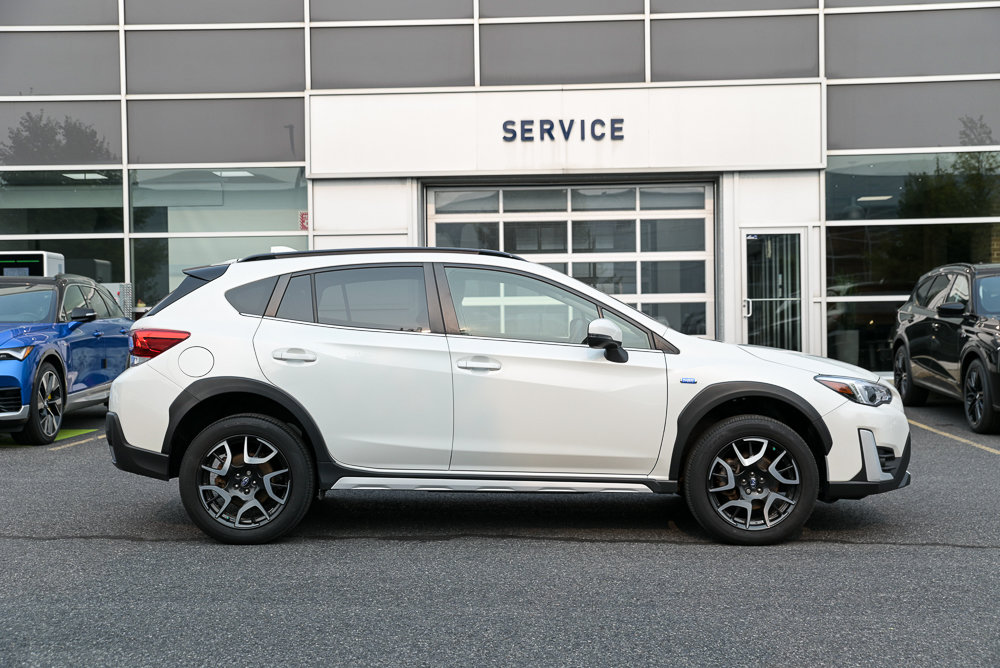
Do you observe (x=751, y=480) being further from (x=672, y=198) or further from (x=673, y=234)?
(x=672, y=198)

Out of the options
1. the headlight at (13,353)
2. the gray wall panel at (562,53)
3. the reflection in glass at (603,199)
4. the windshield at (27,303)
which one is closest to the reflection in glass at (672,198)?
the reflection in glass at (603,199)

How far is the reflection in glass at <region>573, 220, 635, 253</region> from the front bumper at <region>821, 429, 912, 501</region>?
1025 cm

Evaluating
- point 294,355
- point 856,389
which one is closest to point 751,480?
point 856,389

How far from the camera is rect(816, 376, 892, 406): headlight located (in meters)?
5.49

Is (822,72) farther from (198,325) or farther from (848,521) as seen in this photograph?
(198,325)

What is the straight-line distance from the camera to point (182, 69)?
1598cm

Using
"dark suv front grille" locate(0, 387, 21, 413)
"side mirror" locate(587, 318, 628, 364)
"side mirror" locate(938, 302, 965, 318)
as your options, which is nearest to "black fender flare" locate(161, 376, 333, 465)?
"side mirror" locate(587, 318, 628, 364)

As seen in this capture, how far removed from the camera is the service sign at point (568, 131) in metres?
15.1

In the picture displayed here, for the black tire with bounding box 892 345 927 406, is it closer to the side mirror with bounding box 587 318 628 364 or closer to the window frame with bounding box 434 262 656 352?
the window frame with bounding box 434 262 656 352

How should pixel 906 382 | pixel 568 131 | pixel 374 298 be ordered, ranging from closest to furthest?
pixel 374 298 → pixel 906 382 → pixel 568 131

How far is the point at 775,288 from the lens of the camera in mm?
15273

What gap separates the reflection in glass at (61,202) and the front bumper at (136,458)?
37.0 ft

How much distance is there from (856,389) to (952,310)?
5.79 m

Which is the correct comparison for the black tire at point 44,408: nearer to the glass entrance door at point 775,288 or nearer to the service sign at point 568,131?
the service sign at point 568,131
